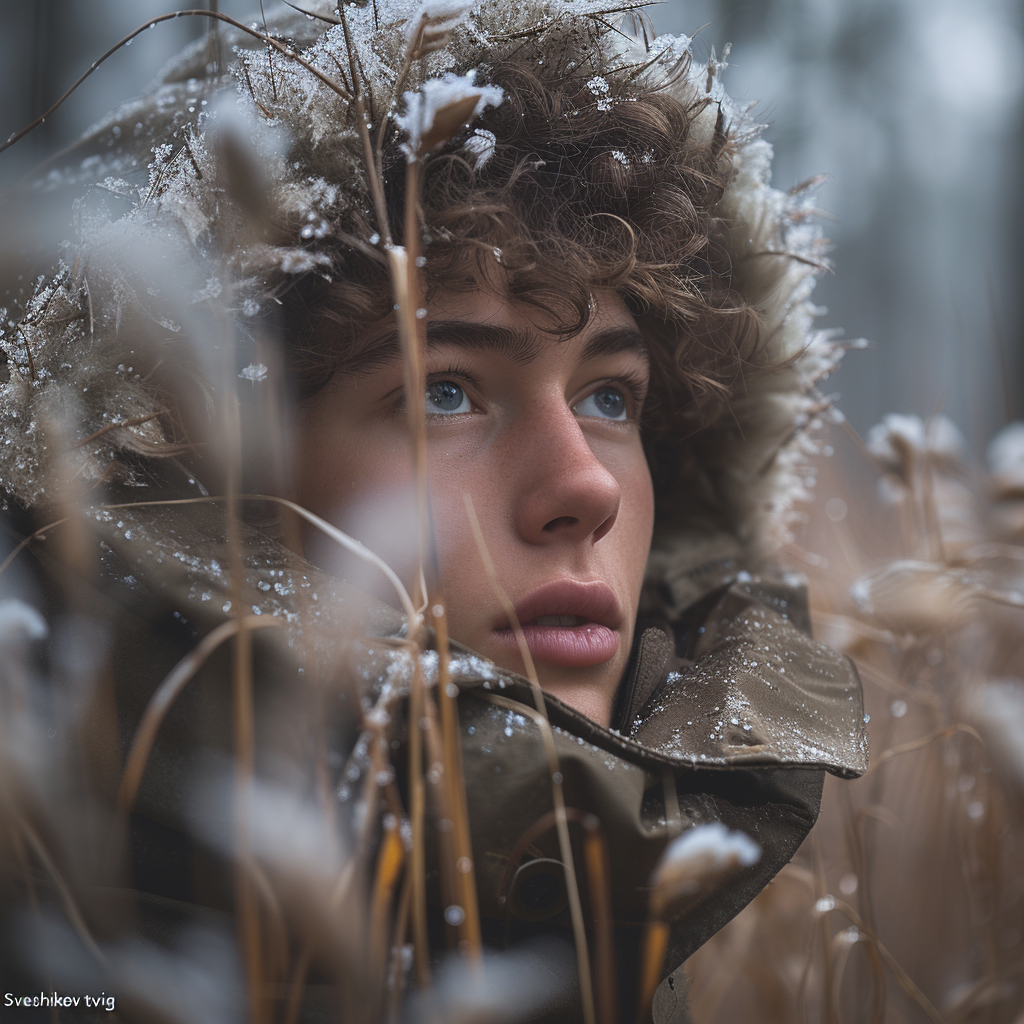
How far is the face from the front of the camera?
70 cm

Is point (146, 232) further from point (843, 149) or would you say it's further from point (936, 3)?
point (936, 3)

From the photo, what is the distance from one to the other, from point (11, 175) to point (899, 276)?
5721mm

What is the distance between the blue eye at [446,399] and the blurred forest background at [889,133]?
6.58ft

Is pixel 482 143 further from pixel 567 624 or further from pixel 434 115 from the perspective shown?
pixel 567 624

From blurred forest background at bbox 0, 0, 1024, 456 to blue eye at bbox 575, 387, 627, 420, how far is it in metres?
1.81

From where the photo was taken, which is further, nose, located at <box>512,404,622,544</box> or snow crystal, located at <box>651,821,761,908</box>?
nose, located at <box>512,404,622,544</box>

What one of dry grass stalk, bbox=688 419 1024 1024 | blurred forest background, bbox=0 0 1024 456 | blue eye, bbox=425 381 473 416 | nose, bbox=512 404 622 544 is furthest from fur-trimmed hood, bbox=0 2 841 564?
blurred forest background, bbox=0 0 1024 456

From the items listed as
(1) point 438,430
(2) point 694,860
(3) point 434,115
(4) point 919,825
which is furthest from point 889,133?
(2) point 694,860

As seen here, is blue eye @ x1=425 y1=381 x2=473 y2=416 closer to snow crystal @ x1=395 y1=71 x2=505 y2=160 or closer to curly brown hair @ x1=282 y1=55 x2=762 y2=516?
curly brown hair @ x1=282 y1=55 x2=762 y2=516

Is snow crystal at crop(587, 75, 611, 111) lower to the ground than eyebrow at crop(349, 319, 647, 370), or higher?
higher

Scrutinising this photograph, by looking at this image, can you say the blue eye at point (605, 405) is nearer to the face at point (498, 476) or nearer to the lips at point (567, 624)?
the face at point (498, 476)

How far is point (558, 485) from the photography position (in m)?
0.70

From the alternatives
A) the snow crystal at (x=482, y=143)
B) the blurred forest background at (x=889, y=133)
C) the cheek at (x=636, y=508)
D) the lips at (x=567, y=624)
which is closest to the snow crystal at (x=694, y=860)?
the lips at (x=567, y=624)

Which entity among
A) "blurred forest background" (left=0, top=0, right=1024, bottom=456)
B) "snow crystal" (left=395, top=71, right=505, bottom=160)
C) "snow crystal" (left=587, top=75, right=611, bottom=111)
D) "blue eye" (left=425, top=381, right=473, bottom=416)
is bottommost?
"blue eye" (left=425, top=381, right=473, bottom=416)
